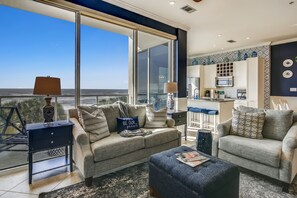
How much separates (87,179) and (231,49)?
7.01 meters

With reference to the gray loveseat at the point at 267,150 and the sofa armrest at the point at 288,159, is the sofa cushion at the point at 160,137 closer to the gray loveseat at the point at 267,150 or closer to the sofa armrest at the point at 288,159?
the gray loveseat at the point at 267,150

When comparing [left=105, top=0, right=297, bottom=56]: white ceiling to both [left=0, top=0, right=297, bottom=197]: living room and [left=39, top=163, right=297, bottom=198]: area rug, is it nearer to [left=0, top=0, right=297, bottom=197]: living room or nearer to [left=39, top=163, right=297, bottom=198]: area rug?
[left=0, top=0, right=297, bottom=197]: living room

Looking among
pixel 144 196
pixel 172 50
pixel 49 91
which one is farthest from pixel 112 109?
pixel 172 50

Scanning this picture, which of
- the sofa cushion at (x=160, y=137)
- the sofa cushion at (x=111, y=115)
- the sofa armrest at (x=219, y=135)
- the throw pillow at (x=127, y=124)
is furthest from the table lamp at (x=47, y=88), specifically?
the sofa armrest at (x=219, y=135)

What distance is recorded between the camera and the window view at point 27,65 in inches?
112

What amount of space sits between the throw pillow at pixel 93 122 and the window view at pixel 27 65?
Answer: 29.0 inches

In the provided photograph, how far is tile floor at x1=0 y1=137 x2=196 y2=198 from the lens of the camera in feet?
6.66

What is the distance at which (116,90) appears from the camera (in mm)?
4543

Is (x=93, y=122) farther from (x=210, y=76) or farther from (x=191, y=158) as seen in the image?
(x=210, y=76)

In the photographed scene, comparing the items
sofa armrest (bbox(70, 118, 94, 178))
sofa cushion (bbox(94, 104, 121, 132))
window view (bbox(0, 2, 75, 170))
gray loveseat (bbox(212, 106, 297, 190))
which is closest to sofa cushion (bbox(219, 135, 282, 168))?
gray loveseat (bbox(212, 106, 297, 190))

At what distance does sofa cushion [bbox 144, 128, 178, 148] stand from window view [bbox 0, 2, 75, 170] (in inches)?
63.5

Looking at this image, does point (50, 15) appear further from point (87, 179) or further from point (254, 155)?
point (254, 155)

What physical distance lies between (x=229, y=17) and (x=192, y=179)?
3877 mm

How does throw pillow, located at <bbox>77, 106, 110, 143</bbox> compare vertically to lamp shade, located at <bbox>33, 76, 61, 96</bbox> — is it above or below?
below
